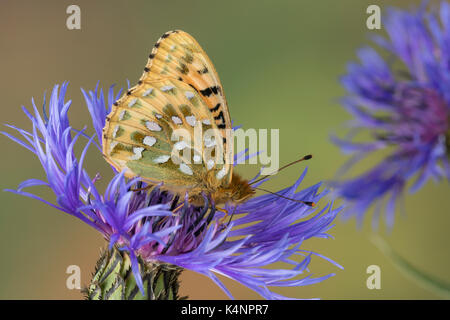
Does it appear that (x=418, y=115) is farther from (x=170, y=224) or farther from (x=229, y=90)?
(x=229, y=90)

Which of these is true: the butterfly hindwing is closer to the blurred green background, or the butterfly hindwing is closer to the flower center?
the flower center

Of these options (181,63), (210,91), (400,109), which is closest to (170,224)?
(210,91)

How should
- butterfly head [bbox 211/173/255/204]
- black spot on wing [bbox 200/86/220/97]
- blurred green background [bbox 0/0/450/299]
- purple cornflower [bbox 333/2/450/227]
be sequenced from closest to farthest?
purple cornflower [bbox 333/2/450/227] → butterfly head [bbox 211/173/255/204] → black spot on wing [bbox 200/86/220/97] → blurred green background [bbox 0/0/450/299]

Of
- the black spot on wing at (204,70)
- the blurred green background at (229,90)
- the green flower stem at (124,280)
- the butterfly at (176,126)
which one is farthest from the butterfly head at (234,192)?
the blurred green background at (229,90)

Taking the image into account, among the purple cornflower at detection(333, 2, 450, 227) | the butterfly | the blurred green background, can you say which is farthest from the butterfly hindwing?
the blurred green background

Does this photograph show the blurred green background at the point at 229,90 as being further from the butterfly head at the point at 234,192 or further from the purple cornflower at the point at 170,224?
the butterfly head at the point at 234,192

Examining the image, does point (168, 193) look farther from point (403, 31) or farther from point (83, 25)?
point (83, 25)

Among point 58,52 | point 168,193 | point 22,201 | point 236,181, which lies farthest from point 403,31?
point 58,52
